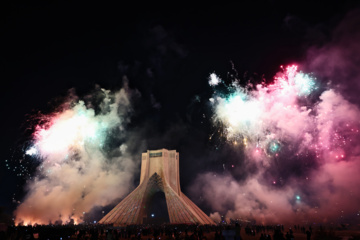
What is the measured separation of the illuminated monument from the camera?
35000 millimetres

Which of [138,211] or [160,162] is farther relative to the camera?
[160,162]

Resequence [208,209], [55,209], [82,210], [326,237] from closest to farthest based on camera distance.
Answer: [326,237]
[55,209]
[82,210]
[208,209]

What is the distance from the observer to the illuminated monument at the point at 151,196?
35000mm

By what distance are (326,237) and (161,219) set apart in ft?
114

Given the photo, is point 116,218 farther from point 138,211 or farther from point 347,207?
point 347,207

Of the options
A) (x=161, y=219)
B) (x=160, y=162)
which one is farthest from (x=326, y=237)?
(x=161, y=219)

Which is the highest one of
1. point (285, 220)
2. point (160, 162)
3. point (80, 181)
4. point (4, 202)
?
point (160, 162)

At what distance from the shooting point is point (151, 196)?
45719 mm

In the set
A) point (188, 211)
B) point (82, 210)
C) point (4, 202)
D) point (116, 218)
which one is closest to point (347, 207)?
point (188, 211)

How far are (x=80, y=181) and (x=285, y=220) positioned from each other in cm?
4161

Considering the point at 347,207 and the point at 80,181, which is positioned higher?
the point at 80,181

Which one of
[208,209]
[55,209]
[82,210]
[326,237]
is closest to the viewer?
[326,237]

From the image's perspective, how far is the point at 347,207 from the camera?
4547 centimetres

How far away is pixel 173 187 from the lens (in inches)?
1711
